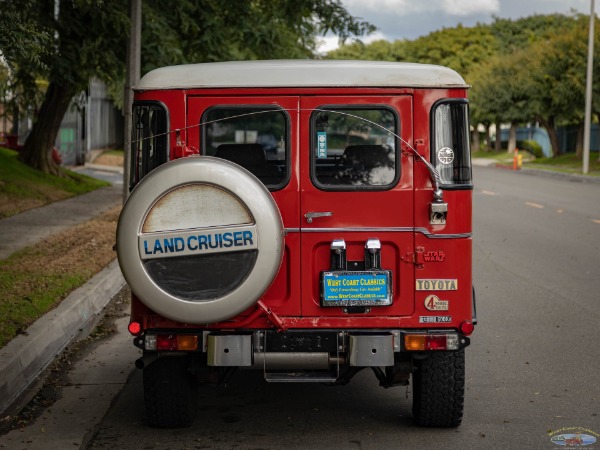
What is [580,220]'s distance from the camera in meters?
21.3

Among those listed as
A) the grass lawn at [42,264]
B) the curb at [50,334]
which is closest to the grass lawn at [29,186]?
the grass lawn at [42,264]

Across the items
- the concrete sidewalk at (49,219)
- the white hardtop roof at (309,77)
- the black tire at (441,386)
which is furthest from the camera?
the concrete sidewalk at (49,219)

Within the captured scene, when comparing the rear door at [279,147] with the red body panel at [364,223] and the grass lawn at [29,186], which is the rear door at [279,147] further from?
the grass lawn at [29,186]

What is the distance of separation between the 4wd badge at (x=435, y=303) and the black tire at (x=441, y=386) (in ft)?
0.94

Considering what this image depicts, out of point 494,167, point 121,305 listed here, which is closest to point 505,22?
point 494,167

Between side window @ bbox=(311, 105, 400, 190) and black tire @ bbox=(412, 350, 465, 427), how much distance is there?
1.11 m

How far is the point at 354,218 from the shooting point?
6.78m

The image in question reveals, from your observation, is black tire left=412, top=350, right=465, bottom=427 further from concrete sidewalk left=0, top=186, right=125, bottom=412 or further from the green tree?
the green tree

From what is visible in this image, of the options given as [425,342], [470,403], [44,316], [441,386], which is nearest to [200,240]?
[425,342]

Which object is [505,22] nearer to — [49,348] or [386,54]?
[386,54]

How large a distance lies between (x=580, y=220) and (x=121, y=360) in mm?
13886

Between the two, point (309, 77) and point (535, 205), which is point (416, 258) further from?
point (535, 205)

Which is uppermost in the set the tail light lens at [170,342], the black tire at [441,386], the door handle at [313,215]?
the door handle at [313,215]

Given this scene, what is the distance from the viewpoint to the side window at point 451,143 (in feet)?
22.2
